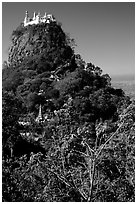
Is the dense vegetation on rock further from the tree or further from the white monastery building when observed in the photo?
the white monastery building

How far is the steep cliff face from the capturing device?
324 inches

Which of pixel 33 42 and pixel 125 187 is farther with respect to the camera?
pixel 33 42

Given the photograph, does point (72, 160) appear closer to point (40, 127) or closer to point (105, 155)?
point (105, 155)

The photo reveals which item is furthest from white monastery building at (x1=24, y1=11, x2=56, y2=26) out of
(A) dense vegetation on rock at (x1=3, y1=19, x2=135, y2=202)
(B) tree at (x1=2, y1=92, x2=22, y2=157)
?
(B) tree at (x1=2, y1=92, x2=22, y2=157)

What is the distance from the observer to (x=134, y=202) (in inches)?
79.6

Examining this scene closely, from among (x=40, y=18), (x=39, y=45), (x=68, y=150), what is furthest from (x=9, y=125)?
(x=39, y=45)

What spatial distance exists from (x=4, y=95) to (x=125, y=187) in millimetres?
1653

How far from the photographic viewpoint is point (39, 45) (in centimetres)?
873

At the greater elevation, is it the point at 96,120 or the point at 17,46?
the point at 17,46

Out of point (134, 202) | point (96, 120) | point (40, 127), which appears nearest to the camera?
point (134, 202)

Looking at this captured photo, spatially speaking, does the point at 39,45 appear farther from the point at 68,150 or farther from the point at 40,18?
the point at 68,150

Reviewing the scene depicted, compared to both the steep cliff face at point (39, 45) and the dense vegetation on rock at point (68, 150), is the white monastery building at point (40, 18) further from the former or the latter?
the dense vegetation on rock at point (68, 150)

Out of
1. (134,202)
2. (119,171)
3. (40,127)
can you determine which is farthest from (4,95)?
(134,202)

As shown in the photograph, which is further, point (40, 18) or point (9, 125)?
point (40, 18)
